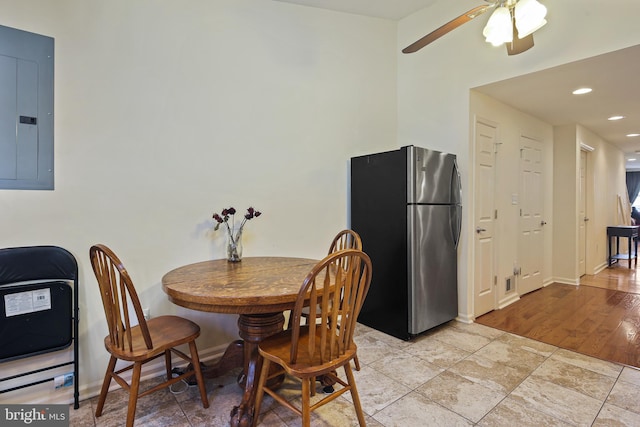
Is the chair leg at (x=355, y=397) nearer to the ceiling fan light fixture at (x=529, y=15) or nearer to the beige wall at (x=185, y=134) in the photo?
the beige wall at (x=185, y=134)

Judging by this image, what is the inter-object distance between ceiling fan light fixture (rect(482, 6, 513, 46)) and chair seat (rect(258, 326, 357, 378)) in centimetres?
188

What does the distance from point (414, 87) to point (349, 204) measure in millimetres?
1494

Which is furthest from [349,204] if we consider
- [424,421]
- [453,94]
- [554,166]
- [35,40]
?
[554,166]

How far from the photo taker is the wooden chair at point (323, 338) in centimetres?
135

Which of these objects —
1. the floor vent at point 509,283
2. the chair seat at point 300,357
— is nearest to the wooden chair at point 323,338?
the chair seat at point 300,357

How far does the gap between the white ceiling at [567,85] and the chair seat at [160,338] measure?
2.74 metres

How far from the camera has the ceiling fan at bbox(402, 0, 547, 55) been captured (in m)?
1.61

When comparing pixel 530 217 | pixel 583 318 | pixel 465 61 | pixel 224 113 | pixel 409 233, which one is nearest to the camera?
pixel 224 113

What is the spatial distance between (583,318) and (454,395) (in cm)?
219

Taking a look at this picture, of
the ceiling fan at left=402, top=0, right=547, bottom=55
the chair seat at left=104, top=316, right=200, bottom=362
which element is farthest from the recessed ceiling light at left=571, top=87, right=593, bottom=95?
the chair seat at left=104, top=316, right=200, bottom=362

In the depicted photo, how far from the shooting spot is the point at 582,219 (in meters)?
4.70

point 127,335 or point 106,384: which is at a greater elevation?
point 127,335

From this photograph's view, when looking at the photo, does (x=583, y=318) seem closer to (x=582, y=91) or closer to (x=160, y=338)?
(x=582, y=91)

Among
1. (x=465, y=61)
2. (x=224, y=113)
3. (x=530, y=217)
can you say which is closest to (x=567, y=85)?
(x=465, y=61)
